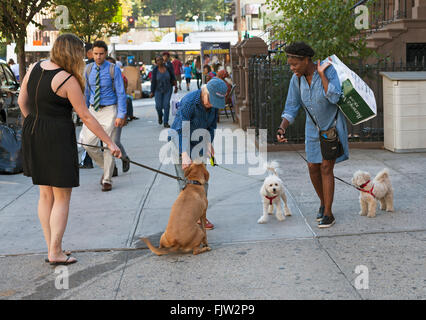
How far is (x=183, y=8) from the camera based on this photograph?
11944cm

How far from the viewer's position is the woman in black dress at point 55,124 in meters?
4.71

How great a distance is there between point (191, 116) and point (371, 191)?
6.88 feet

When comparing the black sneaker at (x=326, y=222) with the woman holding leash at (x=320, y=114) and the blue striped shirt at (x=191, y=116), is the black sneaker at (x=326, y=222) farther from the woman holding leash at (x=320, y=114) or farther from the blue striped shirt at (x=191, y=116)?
the blue striped shirt at (x=191, y=116)

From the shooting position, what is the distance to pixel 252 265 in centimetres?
481

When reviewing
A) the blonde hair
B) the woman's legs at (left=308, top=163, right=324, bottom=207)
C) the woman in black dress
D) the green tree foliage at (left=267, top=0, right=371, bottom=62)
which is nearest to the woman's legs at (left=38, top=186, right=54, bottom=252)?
the woman in black dress

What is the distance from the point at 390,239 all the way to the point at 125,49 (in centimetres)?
5083

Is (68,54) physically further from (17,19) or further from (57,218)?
(17,19)

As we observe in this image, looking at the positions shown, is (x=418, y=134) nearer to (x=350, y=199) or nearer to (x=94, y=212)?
(x=350, y=199)

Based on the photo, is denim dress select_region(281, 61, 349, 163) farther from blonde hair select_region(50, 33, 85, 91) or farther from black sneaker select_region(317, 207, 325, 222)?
blonde hair select_region(50, 33, 85, 91)

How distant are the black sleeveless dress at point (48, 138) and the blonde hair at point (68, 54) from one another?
0.07 m

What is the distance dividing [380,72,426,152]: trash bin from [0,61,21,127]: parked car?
22.9 feet

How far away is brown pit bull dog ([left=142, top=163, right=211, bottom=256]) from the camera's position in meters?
4.95

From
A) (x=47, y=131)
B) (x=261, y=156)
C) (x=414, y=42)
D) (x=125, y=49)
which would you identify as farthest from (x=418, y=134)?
(x=125, y=49)

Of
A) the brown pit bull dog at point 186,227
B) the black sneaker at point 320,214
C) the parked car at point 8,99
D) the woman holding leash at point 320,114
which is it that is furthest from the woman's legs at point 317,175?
the parked car at point 8,99
